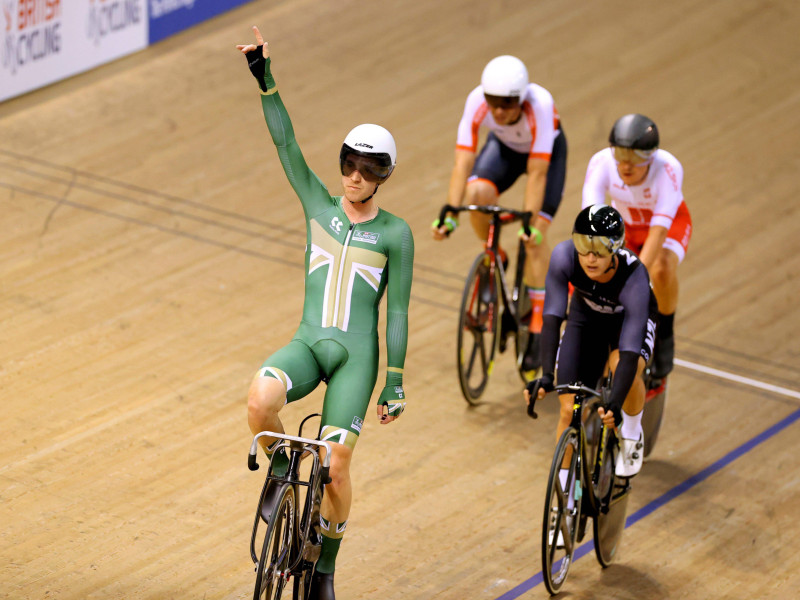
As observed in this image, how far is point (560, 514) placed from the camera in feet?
14.6

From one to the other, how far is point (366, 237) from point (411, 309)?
2857mm

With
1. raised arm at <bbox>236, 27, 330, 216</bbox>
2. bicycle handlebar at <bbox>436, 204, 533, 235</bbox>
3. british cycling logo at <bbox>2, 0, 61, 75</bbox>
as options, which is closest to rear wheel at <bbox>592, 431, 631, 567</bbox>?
bicycle handlebar at <bbox>436, 204, 533, 235</bbox>

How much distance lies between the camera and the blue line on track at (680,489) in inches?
186

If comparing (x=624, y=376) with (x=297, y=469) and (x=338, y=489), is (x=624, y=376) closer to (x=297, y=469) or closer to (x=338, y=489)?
(x=338, y=489)

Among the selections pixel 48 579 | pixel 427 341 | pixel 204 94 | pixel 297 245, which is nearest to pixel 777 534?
pixel 427 341

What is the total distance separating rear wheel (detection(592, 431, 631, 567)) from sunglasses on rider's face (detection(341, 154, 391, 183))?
140 cm

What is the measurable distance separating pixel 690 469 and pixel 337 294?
93.2 inches

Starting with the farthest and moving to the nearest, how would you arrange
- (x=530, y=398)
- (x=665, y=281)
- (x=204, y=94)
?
(x=204, y=94)
(x=665, y=281)
(x=530, y=398)

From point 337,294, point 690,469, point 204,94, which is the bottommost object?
point 690,469

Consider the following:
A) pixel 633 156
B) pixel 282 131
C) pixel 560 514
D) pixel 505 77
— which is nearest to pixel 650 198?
pixel 633 156

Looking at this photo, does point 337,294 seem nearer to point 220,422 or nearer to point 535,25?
point 220,422

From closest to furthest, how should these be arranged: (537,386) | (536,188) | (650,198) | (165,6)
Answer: (537,386)
(650,198)
(536,188)
(165,6)

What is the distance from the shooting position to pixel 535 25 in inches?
423

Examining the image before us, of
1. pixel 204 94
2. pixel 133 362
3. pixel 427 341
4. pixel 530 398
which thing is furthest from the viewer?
pixel 204 94
